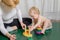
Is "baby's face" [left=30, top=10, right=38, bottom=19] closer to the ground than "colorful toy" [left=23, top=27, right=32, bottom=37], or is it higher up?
higher up

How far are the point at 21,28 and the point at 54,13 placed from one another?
369 mm

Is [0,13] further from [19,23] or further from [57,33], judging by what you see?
[57,33]

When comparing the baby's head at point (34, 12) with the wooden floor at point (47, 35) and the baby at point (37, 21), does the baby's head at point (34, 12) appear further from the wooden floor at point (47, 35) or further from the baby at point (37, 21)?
the wooden floor at point (47, 35)

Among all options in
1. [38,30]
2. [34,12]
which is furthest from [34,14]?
[38,30]

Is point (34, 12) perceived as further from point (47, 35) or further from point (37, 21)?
point (47, 35)

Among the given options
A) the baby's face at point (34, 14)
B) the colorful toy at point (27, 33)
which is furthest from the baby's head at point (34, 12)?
the colorful toy at point (27, 33)

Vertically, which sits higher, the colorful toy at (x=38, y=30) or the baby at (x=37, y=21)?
the baby at (x=37, y=21)

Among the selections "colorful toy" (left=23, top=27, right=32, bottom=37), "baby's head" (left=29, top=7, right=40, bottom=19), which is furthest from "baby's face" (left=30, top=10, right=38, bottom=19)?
"colorful toy" (left=23, top=27, right=32, bottom=37)

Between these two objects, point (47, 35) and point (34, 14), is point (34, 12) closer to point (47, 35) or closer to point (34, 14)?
point (34, 14)

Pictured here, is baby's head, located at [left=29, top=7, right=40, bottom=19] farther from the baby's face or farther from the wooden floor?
the wooden floor

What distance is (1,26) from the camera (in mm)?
1151

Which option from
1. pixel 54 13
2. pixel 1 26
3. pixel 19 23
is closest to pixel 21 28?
pixel 19 23

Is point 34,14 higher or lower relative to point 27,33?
higher

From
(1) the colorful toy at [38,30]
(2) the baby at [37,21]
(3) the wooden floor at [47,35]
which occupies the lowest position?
(3) the wooden floor at [47,35]
